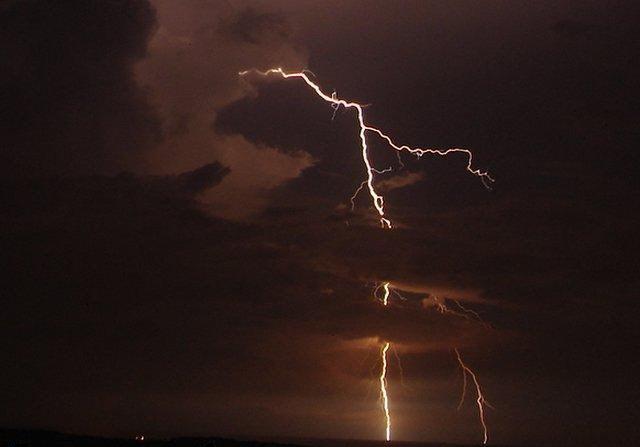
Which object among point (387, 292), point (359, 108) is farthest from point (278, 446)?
point (359, 108)

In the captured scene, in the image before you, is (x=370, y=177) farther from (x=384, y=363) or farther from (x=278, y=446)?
(x=278, y=446)

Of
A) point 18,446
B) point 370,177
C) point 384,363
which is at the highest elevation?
point 370,177

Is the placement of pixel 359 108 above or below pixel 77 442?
above

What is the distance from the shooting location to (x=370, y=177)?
31.3 metres

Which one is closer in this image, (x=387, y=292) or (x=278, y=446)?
(x=387, y=292)

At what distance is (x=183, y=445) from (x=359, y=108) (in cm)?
3248

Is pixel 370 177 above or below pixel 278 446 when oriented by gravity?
above

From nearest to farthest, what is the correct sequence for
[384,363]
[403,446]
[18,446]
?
[384,363] → [18,446] → [403,446]

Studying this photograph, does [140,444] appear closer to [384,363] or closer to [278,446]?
[278,446]

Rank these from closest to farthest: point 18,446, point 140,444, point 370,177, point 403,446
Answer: point 370,177, point 18,446, point 140,444, point 403,446

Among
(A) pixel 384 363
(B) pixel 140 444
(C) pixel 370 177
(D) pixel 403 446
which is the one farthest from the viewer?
(D) pixel 403 446

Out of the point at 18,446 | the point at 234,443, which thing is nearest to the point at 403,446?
the point at 234,443

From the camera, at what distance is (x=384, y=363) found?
36594 millimetres

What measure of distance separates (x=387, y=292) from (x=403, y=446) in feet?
560
